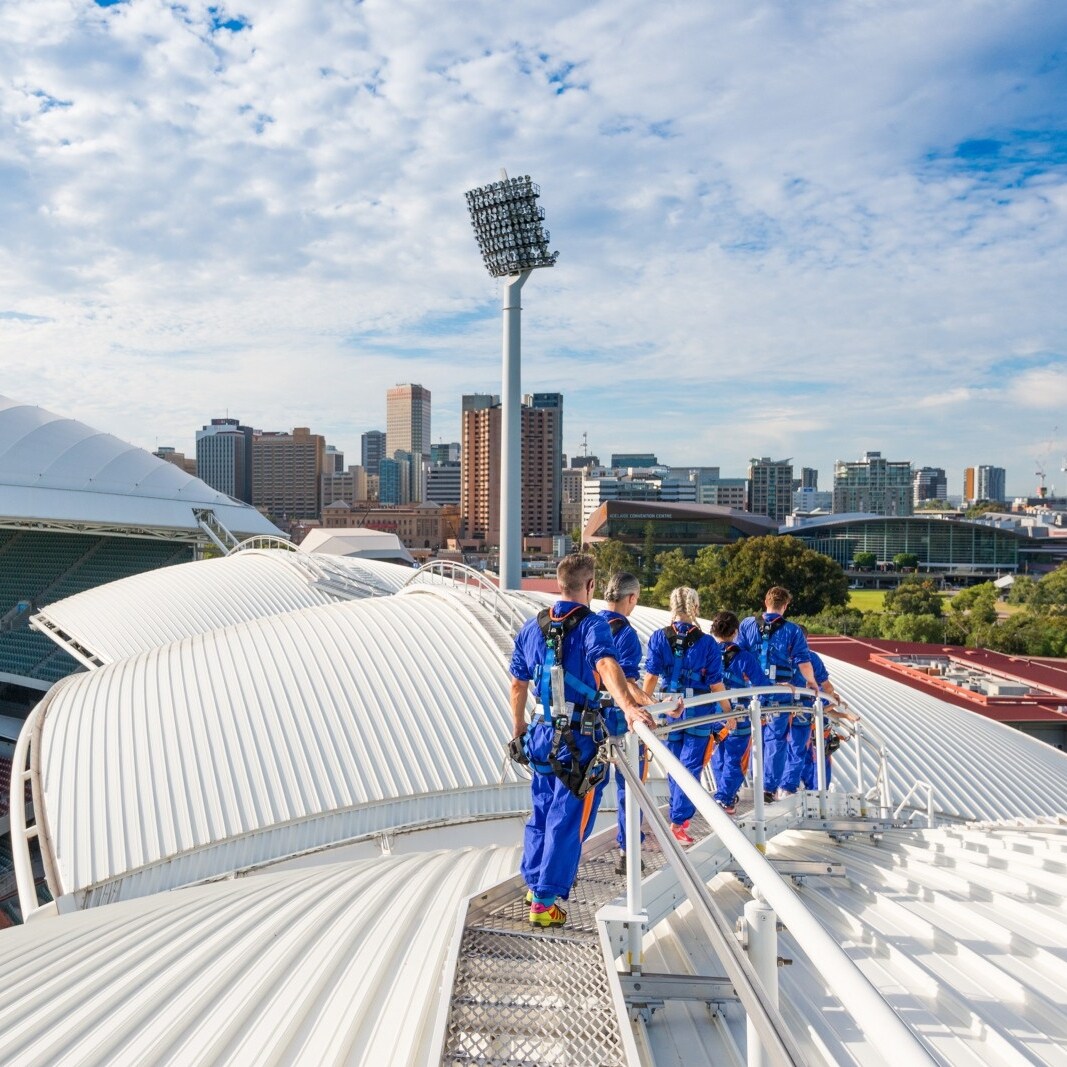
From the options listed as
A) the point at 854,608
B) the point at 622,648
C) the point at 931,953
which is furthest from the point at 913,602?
the point at 931,953

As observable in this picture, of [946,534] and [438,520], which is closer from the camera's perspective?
[946,534]

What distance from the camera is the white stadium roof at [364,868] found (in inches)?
116

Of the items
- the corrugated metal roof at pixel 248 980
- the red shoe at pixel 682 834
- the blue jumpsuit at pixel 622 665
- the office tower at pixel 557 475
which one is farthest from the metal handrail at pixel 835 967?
the office tower at pixel 557 475

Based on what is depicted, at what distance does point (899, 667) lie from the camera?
78.6ft

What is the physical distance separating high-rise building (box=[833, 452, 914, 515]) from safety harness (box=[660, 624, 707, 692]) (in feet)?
557

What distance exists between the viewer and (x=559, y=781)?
3.72 metres

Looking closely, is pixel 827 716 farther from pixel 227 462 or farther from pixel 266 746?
pixel 227 462

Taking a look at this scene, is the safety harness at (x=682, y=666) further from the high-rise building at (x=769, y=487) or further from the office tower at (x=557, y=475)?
the high-rise building at (x=769, y=487)

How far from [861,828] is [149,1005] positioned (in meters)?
4.09

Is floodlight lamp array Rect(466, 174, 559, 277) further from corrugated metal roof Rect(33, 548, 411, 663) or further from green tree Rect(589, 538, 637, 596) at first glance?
green tree Rect(589, 538, 637, 596)

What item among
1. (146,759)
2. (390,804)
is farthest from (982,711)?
(146,759)

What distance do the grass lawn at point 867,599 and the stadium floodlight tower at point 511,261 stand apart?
26.2 meters

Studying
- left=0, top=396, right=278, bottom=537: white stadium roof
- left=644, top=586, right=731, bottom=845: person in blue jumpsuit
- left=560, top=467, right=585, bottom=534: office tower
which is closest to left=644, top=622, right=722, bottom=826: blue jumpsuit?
left=644, top=586, right=731, bottom=845: person in blue jumpsuit

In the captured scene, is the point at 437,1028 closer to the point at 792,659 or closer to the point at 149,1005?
the point at 149,1005
